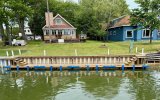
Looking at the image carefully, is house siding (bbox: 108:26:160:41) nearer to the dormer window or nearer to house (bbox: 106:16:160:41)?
house (bbox: 106:16:160:41)

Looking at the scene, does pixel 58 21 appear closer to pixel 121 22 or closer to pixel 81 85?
pixel 121 22

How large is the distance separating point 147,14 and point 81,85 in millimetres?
22691

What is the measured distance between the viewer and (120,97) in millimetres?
15672

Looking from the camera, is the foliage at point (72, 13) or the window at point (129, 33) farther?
the window at point (129, 33)

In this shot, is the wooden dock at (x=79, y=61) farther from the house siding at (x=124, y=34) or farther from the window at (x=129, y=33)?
the window at (x=129, y=33)

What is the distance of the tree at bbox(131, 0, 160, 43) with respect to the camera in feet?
121

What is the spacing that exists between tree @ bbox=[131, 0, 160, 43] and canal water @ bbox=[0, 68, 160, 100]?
14.2m

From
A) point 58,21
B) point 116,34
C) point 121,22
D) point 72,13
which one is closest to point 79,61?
point 121,22

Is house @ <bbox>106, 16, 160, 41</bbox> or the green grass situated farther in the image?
house @ <bbox>106, 16, 160, 41</bbox>

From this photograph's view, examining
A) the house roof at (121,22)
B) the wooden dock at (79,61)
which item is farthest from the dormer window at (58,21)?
the wooden dock at (79,61)

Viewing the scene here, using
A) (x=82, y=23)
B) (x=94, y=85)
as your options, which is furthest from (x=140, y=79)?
(x=82, y=23)

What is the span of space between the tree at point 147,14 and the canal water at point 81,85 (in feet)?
46.6

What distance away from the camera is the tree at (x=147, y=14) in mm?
36969

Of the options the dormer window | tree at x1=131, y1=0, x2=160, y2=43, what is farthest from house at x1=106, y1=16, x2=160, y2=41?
the dormer window
